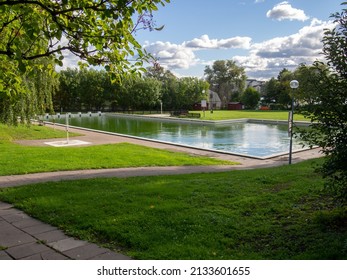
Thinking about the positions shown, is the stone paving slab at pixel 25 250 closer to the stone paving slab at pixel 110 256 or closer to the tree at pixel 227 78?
the stone paving slab at pixel 110 256

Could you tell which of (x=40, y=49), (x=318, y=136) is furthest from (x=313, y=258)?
(x=40, y=49)

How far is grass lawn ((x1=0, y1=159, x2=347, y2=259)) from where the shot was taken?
3.57 meters

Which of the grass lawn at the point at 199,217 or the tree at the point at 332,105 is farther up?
the tree at the point at 332,105

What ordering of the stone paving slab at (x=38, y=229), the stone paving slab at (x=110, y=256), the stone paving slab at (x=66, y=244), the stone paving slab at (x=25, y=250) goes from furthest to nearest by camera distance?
the stone paving slab at (x=38, y=229) → the stone paving slab at (x=66, y=244) → the stone paving slab at (x=25, y=250) → the stone paving slab at (x=110, y=256)

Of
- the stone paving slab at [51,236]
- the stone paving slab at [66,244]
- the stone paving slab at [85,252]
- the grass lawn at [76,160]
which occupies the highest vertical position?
the stone paving slab at [85,252]

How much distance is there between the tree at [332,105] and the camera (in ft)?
12.5

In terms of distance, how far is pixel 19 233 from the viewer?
4.26m

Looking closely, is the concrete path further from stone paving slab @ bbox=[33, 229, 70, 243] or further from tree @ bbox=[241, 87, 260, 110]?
tree @ bbox=[241, 87, 260, 110]

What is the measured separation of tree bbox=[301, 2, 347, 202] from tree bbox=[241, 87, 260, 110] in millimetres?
67284

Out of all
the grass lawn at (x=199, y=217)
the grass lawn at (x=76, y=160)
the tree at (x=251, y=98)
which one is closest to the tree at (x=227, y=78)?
the tree at (x=251, y=98)

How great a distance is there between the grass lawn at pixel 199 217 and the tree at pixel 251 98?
6434 centimetres

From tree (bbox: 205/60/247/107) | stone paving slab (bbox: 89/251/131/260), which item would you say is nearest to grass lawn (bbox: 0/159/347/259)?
stone paving slab (bbox: 89/251/131/260)

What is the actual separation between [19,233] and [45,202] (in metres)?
1.26

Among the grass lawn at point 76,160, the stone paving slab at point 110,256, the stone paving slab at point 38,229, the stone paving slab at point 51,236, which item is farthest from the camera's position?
the grass lawn at point 76,160
